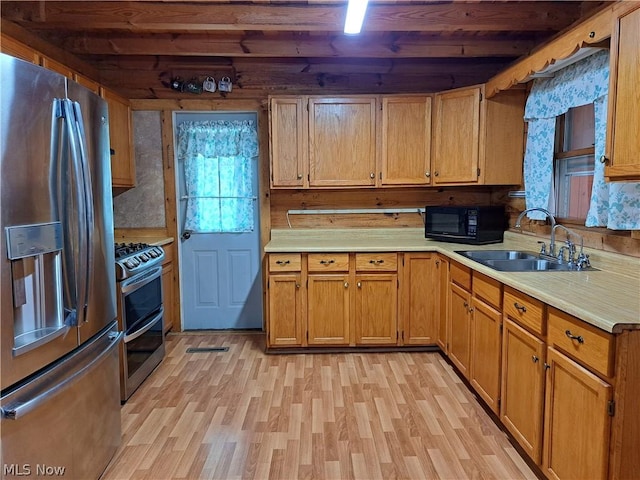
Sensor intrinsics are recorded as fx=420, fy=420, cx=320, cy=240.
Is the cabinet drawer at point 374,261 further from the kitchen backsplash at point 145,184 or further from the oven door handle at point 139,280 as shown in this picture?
the kitchen backsplash at point 145,184

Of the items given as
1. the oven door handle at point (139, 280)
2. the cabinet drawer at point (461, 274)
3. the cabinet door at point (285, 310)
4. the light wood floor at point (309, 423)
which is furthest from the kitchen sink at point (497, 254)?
the oven door handle at point (139, 280)

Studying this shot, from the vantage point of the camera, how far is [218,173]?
4.03 m

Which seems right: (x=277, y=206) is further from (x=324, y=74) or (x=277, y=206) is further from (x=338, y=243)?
(x=324, y=74)

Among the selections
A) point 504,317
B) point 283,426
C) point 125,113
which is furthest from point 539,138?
point 125,113

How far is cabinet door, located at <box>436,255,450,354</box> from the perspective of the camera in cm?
320

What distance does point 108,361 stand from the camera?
204 cm

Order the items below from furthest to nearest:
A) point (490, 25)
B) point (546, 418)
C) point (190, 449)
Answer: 1. point (490, 25)
2. point (190, 449)
3. point (546, 418)

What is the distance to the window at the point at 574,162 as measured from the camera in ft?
8.95

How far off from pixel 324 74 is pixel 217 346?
2.66 meters

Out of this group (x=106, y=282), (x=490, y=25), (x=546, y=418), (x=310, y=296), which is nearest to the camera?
(x=546, y=418)

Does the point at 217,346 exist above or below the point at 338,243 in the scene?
below

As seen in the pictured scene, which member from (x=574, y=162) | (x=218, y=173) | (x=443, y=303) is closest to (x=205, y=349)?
(x=218, y=173)

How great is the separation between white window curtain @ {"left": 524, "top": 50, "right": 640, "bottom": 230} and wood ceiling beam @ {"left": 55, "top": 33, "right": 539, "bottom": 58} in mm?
676

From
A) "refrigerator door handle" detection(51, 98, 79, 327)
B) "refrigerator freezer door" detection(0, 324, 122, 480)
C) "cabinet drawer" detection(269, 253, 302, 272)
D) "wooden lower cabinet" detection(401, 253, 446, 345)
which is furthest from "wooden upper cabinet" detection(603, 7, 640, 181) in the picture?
"refrigerator freezer door" detection(0, 324, 122, 480)
